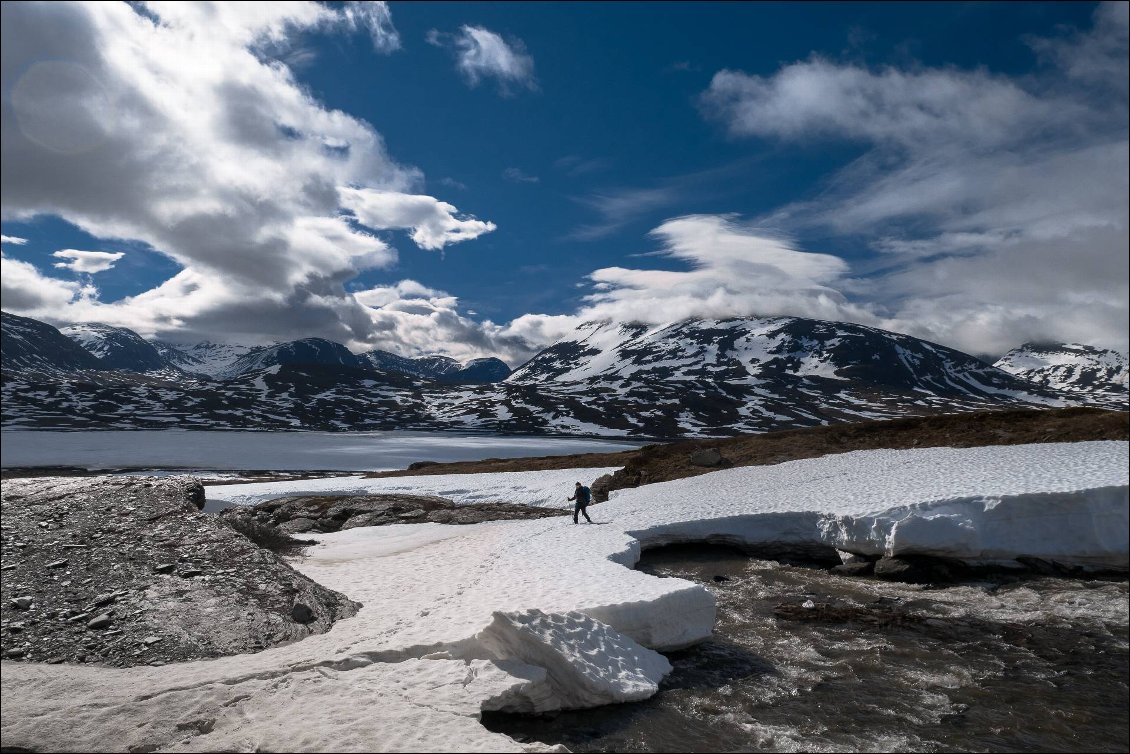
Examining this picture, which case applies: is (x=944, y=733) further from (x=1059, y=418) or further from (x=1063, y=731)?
(x=1059, y=418)

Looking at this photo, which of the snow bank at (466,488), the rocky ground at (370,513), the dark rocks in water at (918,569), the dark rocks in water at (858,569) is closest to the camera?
the dark rocks in water at (918,569)

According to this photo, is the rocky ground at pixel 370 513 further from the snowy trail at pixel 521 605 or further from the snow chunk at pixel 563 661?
the snow chunk at pixel 563 661

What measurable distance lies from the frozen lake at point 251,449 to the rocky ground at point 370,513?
55842 mm

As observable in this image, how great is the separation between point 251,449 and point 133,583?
109782 millimetres

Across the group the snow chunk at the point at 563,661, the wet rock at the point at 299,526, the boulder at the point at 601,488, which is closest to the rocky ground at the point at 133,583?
the snow chunk at the point at 563,661

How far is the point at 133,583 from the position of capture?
12.1m

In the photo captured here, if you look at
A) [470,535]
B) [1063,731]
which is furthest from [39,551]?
[1063,731]

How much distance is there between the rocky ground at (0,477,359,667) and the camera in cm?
1058

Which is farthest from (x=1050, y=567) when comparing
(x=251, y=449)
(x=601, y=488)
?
(x=251, y=449)

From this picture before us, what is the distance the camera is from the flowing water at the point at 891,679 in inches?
394

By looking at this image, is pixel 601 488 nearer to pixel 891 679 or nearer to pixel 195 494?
pixel 195 494

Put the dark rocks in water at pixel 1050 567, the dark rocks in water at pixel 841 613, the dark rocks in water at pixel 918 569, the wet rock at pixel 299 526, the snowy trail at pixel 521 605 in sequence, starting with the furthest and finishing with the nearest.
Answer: the wet rock at pixel 299 526 → the dark rocks in water at pixel 918 569 → the dark rocks in water at pixel 1050 567 → the dark rocks in water at pixel 841 613 → the snowy trail at pixel 521 605

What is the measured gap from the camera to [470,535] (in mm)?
26547

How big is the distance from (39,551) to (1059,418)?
41.8 metres
